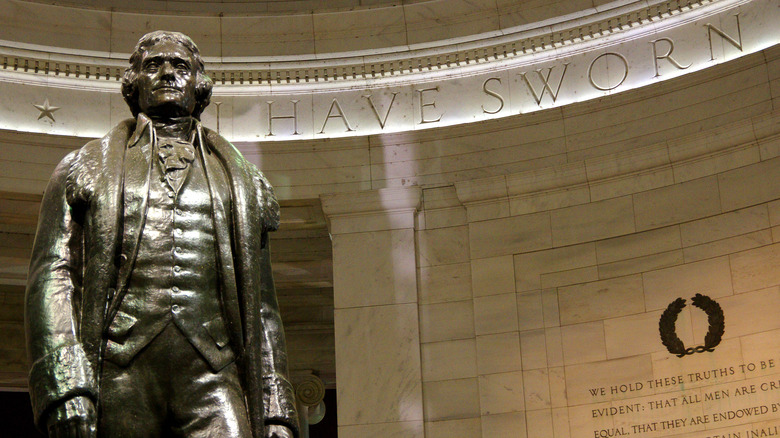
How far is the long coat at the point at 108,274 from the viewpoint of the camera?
530cm

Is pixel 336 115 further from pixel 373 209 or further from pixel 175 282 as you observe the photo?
pixel 175 282

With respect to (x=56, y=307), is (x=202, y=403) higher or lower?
lower

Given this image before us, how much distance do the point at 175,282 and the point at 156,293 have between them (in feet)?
0.33

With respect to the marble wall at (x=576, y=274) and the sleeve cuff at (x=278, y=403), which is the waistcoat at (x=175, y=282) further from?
the marble wall at (x=576, y=274)

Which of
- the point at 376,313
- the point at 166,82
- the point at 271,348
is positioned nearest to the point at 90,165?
the point at 166,82

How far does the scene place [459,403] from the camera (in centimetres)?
1306

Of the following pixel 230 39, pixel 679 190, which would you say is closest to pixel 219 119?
pixel 230 39

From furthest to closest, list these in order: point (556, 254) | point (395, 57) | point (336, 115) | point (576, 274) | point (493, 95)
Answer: point (395, 57) < point (336, 115) < point (493, 95) < point (556, 254) < point (576, 274)

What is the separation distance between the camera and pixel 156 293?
548 centimetres

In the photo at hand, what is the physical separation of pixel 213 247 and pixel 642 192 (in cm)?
806

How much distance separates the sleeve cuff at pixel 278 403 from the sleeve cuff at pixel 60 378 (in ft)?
2.65

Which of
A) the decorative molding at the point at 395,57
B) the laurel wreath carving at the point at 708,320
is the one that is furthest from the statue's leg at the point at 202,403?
the decorative molding at the point at 395,57

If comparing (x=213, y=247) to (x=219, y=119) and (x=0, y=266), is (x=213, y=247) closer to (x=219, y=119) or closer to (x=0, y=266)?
(x=219, y=119)

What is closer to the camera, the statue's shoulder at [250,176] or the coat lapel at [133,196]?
the coat lapel at [133,196]
